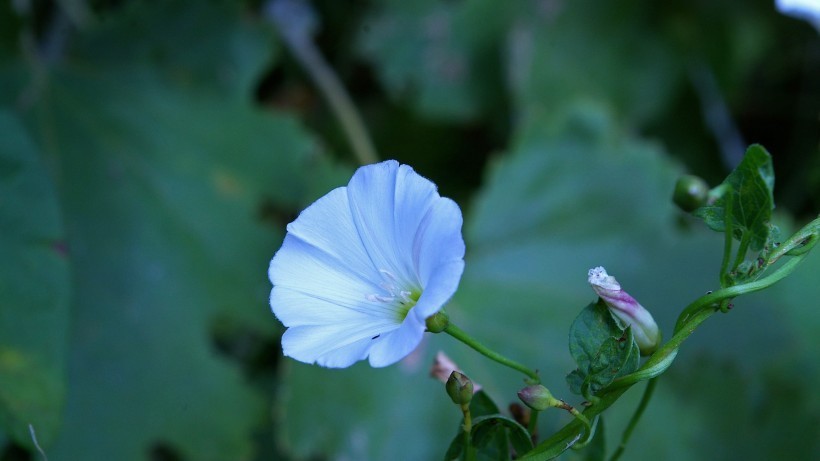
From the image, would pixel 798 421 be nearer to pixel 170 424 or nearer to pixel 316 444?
pixel 316 444

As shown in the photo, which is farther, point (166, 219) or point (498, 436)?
point (166, 219)

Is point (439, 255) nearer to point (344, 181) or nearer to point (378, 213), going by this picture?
point (378, 213)

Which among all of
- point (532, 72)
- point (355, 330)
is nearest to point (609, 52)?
point (532, 72)

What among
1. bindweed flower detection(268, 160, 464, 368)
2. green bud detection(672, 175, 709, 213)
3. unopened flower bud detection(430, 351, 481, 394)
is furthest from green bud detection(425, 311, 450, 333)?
green bud detection(672, 175, 709, 213)

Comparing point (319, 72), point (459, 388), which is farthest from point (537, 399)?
point (319, 72)

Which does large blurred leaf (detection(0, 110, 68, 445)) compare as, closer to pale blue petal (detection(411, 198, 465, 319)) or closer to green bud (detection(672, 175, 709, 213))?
pale blue petal (detection(411, 198, 465, 319))

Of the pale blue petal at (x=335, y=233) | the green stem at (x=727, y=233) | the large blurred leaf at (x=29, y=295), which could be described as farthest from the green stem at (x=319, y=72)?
the green stem at (x=727, y=233)

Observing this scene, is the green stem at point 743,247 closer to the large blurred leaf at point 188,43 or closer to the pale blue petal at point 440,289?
the pale blue petal at point 440,289
